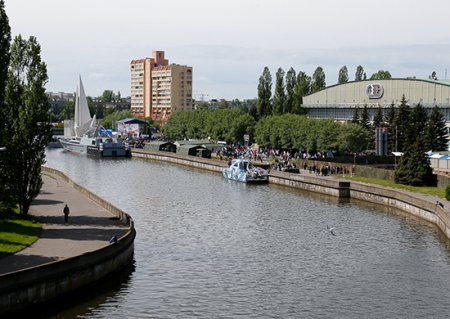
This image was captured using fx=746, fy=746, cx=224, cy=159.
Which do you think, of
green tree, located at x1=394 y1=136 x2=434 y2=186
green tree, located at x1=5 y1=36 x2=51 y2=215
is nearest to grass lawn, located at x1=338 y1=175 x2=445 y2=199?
green tree, located at x1=394 y1=136 x2=434 y2=186

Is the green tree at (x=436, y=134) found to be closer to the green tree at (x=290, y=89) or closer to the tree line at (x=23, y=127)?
the green tree at (x=290, y=89)

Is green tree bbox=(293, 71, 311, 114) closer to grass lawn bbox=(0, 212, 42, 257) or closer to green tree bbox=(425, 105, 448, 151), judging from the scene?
green tree bbox=(425, 105, 448, 151)

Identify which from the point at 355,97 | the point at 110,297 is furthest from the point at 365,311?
the point at 355,97

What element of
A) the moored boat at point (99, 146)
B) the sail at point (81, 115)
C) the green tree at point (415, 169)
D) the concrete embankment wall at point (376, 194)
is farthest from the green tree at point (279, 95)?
the green tree at point (415, 169)

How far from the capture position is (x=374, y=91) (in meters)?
135

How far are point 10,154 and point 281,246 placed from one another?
766 inches

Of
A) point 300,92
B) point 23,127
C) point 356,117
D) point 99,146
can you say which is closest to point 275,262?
point 23,127

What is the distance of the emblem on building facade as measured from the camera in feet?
438

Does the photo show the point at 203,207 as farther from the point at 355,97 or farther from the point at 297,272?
the point at 355,97

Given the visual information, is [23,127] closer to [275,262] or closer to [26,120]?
[26,120]

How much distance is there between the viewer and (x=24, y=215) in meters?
51.0

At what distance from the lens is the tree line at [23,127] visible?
166 ft

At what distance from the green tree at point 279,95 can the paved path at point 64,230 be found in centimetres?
8931

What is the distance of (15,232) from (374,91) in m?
99.9
